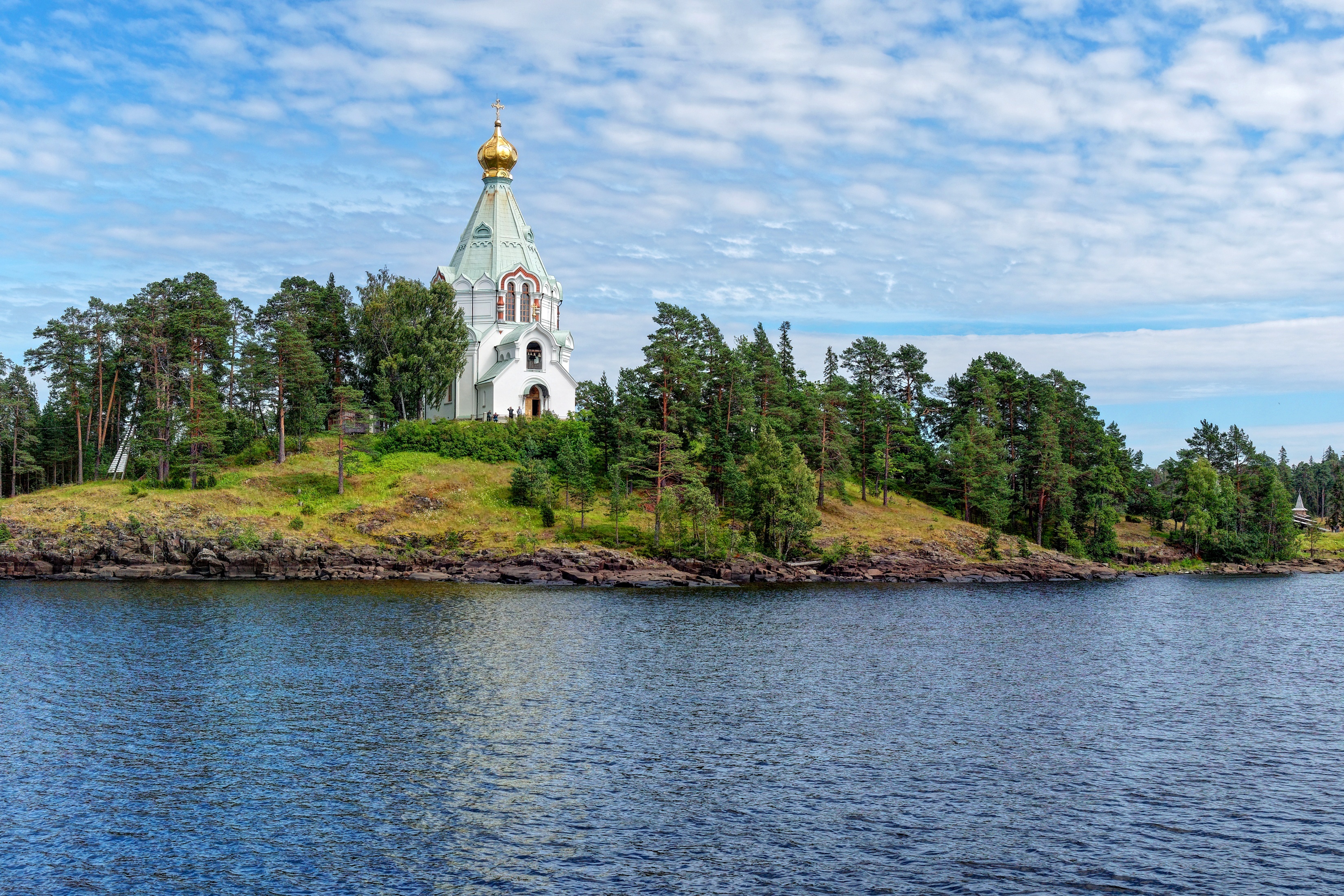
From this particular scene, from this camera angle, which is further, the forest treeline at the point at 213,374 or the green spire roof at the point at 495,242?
the green spire roof at the point at 495,242

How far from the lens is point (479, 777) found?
23922mm

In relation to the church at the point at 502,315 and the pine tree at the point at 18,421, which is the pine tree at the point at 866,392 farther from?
the pine tree at the point at 18,421

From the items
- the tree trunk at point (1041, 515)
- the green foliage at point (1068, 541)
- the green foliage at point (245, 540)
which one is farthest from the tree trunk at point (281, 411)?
the green foliage at point (1068, 541)

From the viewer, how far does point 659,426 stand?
81438mm

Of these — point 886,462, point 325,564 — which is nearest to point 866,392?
point 886,462

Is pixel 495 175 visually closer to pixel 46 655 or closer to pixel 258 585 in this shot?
pixel 258 585

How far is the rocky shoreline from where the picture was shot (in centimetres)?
6681

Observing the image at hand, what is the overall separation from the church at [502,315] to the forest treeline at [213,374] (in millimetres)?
3573

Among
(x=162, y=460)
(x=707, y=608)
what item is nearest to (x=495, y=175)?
(x=162, y=460)

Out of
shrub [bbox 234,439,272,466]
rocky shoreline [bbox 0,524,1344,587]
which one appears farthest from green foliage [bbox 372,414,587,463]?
rocky shoreline [bbox 0,524,1344,587]

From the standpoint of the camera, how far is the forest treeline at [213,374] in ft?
263

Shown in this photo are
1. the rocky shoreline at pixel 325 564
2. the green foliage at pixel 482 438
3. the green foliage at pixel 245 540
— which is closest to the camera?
the rocky shoreline at pixel 325 564

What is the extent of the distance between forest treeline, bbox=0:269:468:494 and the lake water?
115ft

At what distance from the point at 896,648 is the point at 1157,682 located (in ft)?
34.9
